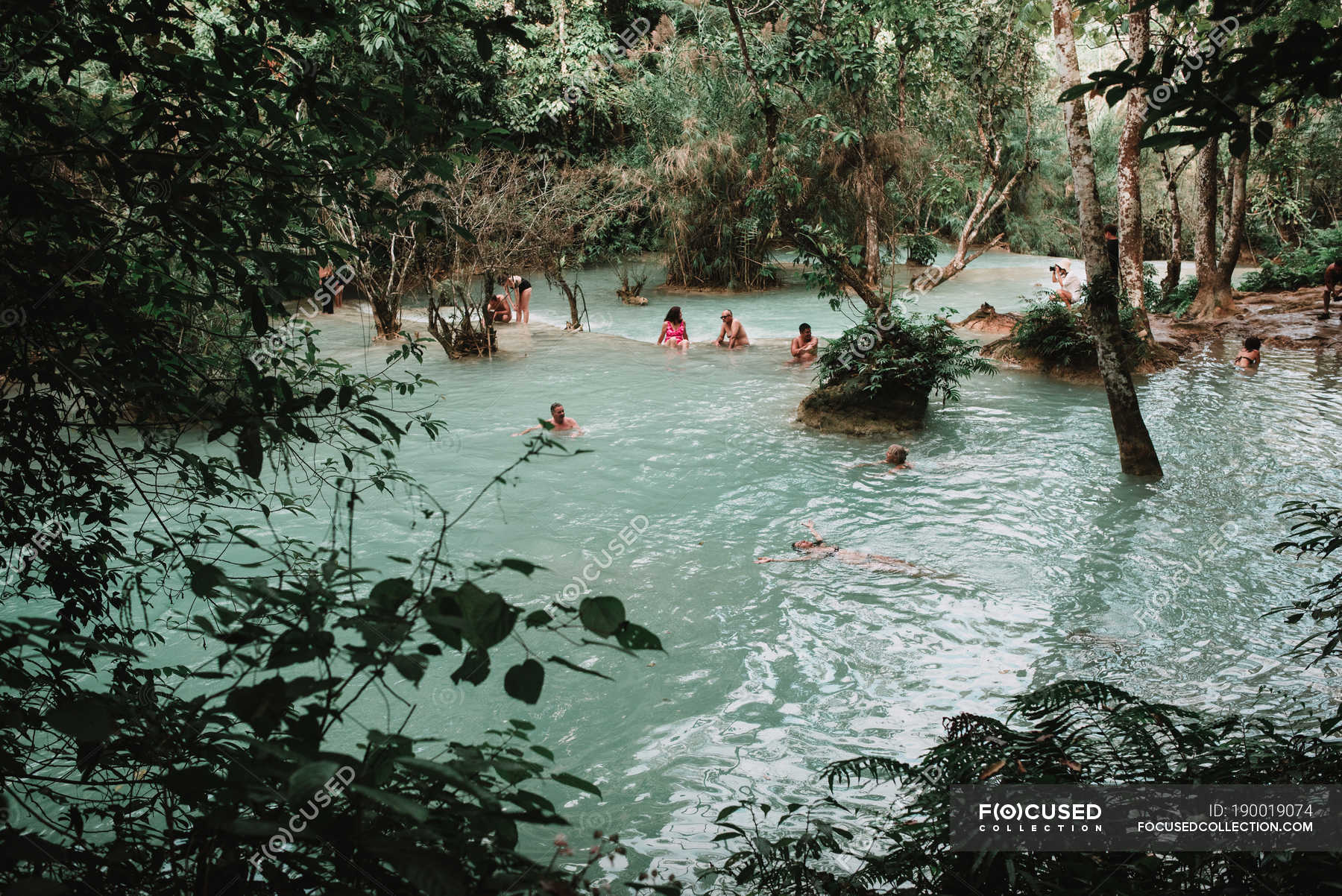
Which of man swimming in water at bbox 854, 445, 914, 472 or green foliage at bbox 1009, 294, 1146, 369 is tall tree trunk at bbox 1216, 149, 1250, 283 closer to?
green foliage at bbox 1009, 294, 1146, 369

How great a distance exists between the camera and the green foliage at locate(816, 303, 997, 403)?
39.8 ft

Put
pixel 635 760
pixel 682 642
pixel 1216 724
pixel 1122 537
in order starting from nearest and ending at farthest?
pixel 1216 724 → pixel 635 760 → pixel 682 642 → pixel 1122 537

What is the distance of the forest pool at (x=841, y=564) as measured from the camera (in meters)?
5.62

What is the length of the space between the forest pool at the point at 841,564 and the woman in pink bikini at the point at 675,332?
7.17ft

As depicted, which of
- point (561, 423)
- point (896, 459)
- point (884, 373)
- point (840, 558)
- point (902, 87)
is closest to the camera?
point (840, 558)

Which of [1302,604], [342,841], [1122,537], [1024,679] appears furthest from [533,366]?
[342,841]

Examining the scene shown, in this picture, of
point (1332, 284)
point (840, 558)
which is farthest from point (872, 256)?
point (840, 558)

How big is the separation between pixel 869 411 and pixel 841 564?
14.9 feet

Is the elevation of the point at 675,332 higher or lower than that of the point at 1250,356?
higher

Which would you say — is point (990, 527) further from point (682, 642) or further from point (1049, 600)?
point (682, 642)

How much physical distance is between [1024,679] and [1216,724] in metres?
2.89

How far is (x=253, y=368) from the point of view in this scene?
2299 mm

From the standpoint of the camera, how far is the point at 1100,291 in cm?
913

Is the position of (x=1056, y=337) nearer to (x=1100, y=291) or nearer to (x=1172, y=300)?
(x=1100, y=291)
